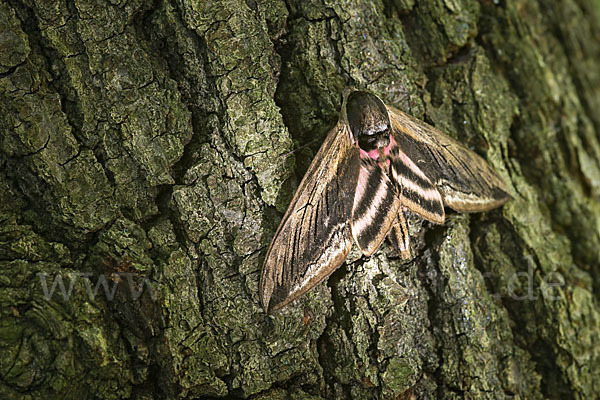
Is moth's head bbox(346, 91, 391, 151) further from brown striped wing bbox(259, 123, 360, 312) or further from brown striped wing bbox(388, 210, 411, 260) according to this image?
brown striped wing bbox(388, 210, 411, 260)

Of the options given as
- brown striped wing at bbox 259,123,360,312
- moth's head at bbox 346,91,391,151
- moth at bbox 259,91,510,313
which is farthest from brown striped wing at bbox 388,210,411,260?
moth's head at bbox 346,91,391,151

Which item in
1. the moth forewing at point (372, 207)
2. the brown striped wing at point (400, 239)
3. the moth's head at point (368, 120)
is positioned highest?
the moth's head at point (368, 120)

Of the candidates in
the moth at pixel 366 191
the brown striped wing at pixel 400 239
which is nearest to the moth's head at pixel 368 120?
the moth at pixel 366 191

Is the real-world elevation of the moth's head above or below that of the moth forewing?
above

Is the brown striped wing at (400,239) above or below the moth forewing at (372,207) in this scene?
below

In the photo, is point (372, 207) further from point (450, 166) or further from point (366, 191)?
point (450, 166)

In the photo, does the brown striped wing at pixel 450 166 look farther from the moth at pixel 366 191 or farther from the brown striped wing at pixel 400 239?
the brown striped wing at pixel 400 239

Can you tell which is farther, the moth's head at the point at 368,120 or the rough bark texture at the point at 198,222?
the moth's head at the point at 368,120

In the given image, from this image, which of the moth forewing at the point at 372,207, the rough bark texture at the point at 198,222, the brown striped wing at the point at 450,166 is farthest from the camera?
the brown striped wing at the point at 450,166
